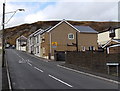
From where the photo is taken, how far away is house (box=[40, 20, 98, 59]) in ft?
169

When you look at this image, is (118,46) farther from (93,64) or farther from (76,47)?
(76,47)

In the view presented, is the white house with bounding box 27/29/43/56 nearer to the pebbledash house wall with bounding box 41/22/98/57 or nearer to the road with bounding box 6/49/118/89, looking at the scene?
the pebbledash house wall with bounding box 41/22/98/57

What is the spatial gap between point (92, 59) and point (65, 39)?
28.6 metres

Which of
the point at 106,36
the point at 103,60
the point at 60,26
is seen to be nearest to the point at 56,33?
the point at 60,26

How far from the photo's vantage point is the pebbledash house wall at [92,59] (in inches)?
810

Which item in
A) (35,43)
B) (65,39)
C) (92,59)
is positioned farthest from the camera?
(35,43)

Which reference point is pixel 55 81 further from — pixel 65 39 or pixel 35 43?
pixel 35 43

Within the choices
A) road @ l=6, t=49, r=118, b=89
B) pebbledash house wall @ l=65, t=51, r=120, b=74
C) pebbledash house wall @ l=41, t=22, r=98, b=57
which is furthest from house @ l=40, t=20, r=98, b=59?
road @ l=6, t=49, r=118, b=89

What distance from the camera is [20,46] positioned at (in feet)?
341

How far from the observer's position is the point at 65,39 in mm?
52719

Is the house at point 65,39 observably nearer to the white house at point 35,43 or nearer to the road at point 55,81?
the white house at point 35,43

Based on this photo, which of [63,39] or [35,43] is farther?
[35,43]

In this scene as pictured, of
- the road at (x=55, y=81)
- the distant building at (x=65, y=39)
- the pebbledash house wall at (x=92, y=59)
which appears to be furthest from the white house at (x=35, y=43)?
the road at (x=55, y=81)

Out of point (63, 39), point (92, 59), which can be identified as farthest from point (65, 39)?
point (92, 59)
